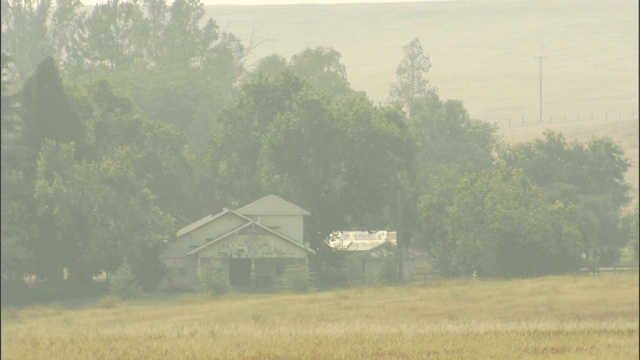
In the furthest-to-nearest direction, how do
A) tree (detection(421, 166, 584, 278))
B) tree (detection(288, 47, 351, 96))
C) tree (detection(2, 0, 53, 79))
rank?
tree (detection(288, 47, 351, 96)), tree (detection(2, 0, 53, 79)), tree (detection(421, 166, 584, 278))

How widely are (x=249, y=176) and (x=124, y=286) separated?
83.2 feet

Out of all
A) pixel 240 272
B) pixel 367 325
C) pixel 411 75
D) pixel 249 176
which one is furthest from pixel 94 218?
pixel 411 75

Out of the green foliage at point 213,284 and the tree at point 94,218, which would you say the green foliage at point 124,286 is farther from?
the green foliage at point 213,284

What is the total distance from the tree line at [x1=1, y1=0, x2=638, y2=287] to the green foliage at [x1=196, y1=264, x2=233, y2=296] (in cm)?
432

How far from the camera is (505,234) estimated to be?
277 feet

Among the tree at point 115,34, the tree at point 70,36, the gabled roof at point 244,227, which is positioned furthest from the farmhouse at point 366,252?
the tree at point 115,34

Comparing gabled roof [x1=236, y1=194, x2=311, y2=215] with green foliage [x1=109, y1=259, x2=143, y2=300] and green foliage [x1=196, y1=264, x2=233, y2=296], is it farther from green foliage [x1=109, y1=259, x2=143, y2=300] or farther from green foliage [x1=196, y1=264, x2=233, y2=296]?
green foliage [x1=109, y1=259, x2=143, y2=300]

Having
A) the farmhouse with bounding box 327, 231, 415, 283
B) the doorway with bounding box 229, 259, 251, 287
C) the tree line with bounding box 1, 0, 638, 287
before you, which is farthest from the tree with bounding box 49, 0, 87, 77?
the doorway with bounding box 229, 259, 251, 287

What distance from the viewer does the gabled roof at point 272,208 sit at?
86.4 m

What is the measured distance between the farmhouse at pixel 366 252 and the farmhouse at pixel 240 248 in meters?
4.60

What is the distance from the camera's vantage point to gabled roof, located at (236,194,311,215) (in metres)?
86.4

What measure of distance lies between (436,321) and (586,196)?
216ft

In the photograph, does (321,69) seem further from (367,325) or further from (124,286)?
(367,325)

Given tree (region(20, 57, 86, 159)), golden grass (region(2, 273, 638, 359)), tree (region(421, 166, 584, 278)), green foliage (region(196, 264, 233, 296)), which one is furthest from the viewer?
tree (region(421, 166, 584, 278))
